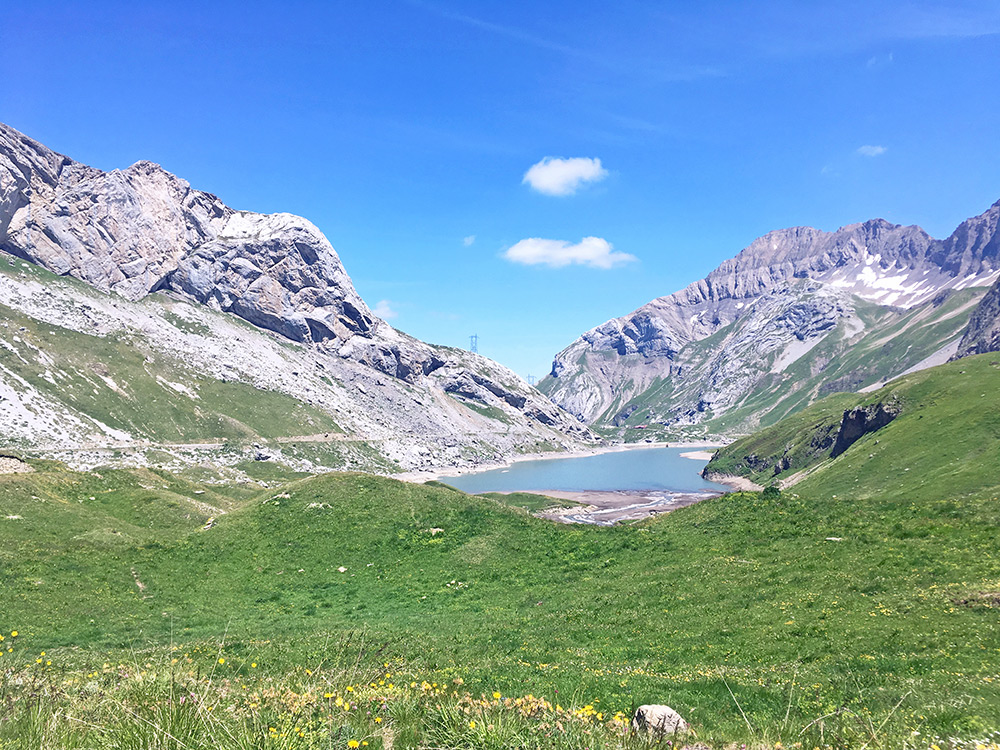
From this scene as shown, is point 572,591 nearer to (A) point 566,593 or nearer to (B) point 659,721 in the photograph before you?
(A) point 566,593

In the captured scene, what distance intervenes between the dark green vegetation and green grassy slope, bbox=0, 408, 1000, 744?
0.14m

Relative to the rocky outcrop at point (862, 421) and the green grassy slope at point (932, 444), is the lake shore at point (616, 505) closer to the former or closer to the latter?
the green grassy slope at point (932, 444)

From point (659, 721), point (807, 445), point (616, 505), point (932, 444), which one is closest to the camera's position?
point (659, 721)

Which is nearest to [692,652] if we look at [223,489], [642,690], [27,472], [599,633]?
[599,633]

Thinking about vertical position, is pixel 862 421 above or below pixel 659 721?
above

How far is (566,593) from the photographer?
30.3 meters

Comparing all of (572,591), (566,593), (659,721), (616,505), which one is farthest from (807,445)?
(659,721)

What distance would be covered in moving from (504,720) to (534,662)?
12.6 metres

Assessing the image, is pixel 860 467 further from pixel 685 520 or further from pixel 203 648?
pixel 203 648

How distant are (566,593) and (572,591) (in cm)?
41

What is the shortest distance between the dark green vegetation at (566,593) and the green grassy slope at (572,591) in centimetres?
14

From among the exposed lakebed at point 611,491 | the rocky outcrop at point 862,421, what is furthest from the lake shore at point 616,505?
the rocky outcrop at point 862,421

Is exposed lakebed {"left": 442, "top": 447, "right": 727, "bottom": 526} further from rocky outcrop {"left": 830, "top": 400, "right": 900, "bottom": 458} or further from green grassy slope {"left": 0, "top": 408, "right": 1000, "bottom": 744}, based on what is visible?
green grassy slope {"left": 0, "top": 408, "right": 1000, "bottom": 744}

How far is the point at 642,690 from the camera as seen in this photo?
47.1ft
